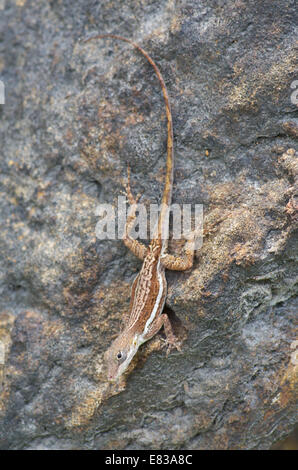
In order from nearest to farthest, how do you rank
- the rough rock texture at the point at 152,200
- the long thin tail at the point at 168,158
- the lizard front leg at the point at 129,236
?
the rough rock texture at the point at 152,200 → the long thin tail at the point at 168,158 → the lizard front leg at the point at 129,236

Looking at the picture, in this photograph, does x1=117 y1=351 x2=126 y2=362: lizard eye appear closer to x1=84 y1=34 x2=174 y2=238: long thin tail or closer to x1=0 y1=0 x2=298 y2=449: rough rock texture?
x1=0 y1=0 x2=298 y2=449: rough rock texture

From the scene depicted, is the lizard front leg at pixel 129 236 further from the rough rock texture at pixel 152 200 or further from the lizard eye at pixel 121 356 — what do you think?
the lizard eye at pixel 121 356

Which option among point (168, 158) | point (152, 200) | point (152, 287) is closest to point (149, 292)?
point (152, 287)

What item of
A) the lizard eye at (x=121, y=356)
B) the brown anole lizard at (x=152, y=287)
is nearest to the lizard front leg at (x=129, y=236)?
the brown anole lizard at (x=152, y=287)

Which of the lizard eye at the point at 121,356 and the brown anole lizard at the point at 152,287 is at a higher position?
the brown anole lizard at the point at 152,287

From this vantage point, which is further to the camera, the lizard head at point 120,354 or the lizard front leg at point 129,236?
the lizard front leg at point 129,236

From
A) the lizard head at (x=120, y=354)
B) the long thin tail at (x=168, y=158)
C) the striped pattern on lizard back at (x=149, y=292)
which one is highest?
the long thin tail at (x=168, y=158)

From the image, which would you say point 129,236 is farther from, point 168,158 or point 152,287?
point 168,158
